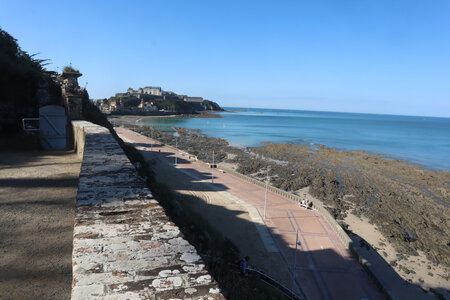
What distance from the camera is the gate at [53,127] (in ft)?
35.1

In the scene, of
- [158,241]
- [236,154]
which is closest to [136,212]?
[158,241]

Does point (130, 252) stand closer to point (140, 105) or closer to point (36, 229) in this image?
point (36, 229)

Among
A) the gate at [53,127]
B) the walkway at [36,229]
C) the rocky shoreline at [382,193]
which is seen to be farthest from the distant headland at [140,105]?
the walkway at [36,229]

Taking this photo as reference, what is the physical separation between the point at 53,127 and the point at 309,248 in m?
12.5

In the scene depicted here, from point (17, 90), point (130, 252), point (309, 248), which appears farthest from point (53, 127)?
point (309, 248)

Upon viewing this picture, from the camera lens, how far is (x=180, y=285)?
171 cm

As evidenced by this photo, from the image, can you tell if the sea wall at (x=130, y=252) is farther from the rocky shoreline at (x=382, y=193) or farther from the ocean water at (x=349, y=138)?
the ocean water at (x=349, y=138)

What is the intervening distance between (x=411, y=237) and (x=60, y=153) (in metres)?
18.5

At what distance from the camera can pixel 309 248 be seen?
11953mm

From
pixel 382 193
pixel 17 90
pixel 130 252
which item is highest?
pixel 17 90

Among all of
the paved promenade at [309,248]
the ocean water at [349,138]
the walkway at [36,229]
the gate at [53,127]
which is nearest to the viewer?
the walkway at [36,229]

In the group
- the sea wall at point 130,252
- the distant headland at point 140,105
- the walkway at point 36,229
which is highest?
the distant headland at point 140,105

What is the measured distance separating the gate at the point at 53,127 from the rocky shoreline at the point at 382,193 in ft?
51.5

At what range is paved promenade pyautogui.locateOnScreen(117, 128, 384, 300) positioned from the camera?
9570 millimetres
